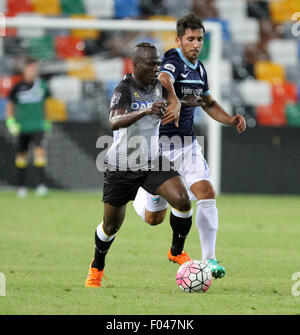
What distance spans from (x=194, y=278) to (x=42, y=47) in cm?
1166

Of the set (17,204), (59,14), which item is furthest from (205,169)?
(59,14)

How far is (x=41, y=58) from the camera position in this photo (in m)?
17.0

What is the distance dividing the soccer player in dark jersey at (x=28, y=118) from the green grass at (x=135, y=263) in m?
1.60

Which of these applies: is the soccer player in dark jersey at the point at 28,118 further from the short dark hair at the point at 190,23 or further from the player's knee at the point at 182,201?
the player's knee at the point at 182,201

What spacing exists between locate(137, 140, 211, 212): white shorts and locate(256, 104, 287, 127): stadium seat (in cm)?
1066

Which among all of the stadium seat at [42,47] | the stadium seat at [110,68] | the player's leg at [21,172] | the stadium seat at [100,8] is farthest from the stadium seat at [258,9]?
the player's leg at [21,172]

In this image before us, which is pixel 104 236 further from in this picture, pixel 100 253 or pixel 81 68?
pixel 81 68

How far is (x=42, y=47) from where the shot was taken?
1698 cm

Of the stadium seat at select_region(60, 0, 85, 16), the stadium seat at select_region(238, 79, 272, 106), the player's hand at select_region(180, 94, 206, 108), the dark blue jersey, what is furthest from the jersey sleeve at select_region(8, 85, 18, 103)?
the player's hand at select_region(180, 94, 206, 108)

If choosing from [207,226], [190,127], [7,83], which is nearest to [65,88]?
[7,83]

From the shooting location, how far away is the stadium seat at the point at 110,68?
56.6ft

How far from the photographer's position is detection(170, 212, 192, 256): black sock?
23.4 feet

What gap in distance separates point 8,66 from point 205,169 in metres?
11.0

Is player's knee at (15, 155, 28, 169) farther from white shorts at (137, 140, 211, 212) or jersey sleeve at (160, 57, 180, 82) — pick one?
jersey sleeve at (160, 57, 180, 82)
